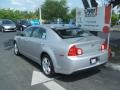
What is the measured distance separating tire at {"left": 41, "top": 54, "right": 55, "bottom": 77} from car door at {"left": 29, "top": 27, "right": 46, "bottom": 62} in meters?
0.32

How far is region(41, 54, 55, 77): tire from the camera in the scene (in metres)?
6.06

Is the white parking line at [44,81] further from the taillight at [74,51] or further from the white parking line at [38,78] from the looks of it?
the taillight at [74,51]

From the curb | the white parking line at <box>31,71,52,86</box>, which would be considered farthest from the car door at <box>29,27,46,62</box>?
the curb

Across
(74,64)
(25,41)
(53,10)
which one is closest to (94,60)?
(74,64)

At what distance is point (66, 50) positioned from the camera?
5.40 metres

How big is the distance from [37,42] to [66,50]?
1.66 metres


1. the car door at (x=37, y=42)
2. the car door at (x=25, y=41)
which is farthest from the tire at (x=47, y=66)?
the car door at (x=25, y=41)

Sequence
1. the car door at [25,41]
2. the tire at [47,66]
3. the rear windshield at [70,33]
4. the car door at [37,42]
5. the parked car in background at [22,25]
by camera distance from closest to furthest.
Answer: the tire at [47,66] → the rear windshield at [70,33] → the car door at [37,42] → the car door at [25,41] → the parked car in background at [22,25]

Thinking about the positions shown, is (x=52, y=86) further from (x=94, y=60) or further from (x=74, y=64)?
(x=94, y=60)

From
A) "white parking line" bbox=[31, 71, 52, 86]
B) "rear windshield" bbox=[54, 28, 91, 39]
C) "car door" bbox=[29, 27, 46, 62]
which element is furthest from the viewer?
"car door" bbox=[29, 27, 46, 62]

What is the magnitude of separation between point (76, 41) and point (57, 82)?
126 centimetres

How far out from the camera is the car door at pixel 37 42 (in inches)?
260

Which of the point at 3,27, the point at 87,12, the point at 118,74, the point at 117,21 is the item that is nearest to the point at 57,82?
the point at 118,74

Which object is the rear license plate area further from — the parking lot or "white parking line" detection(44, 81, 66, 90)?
"white parking line" detection(44, 81, 66, 90)
